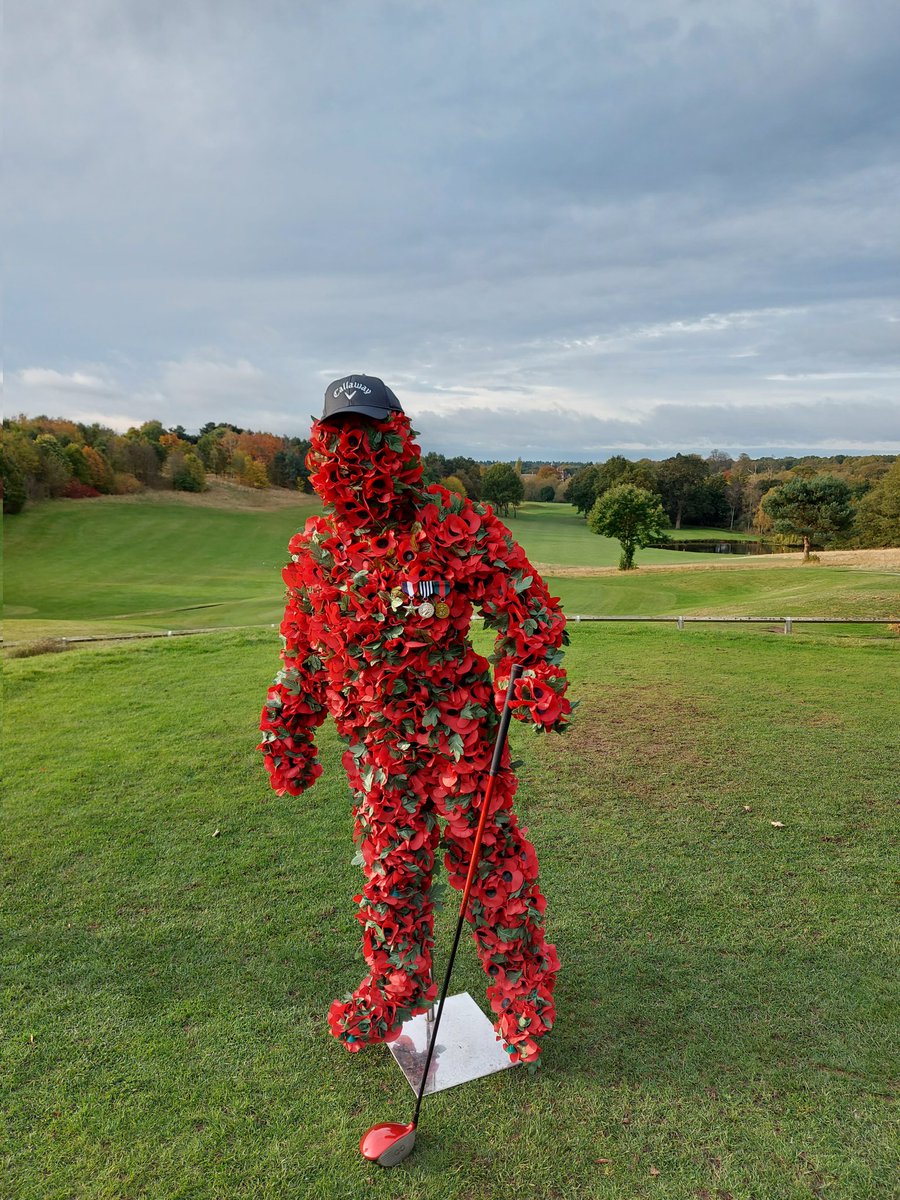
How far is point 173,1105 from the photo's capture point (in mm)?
2609

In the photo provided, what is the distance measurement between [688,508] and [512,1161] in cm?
2184

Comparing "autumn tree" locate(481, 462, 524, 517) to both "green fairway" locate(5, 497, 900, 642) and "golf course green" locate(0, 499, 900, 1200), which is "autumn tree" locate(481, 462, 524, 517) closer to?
"green fairway" locate(5, 497, 900, 642)

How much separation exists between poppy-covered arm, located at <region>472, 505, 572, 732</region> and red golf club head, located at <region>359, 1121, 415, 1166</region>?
153cm

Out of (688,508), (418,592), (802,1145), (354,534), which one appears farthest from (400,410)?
(688,508)

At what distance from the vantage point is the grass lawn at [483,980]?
2.39 m

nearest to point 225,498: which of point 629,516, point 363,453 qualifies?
point 629,516

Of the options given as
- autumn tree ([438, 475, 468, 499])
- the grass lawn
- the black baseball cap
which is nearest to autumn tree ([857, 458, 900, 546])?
the grass lawn

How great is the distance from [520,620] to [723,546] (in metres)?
21.7

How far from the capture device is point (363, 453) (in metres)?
2.46

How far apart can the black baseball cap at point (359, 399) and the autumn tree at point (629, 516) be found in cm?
1769

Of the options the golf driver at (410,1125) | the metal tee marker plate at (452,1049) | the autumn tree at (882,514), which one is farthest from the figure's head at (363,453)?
the autumn tree at (882,514)

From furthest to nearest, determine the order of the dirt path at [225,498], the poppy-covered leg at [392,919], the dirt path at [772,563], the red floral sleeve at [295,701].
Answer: the dirt path at [225,498] → the dirt path at [772,563] → the red floral sleeve at [295,701] → the poppy-covered leg at [392,919]

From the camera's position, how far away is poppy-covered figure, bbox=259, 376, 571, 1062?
8.20ft

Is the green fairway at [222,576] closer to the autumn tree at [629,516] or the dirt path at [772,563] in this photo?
the dirt path at [772,563]
